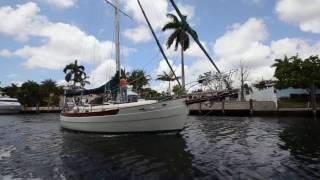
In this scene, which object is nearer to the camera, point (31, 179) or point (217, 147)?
point (31, 179)

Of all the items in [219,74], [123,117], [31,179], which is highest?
[219,74]

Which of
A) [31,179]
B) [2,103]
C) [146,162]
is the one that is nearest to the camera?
[31,179]

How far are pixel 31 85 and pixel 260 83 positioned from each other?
6614 cm

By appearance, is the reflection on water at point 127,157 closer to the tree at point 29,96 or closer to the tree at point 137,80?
the tree at point 137,80

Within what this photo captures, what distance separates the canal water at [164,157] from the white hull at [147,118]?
0.91 m

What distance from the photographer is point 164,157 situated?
778 inches

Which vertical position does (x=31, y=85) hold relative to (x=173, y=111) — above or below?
above

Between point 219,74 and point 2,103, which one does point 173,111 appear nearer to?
point 219,74

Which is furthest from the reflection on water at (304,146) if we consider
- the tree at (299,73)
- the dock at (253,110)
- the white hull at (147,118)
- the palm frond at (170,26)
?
the palm frond at (170,26)

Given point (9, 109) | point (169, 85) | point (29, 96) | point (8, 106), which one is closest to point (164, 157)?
point (169, 85)

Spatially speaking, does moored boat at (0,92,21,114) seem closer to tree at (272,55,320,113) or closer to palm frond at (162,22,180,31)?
palm frond at (162,22,180,31)

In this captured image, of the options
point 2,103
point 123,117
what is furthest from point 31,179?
point 2,103

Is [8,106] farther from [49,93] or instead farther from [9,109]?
[49,93]

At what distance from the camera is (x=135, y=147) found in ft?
76.8
